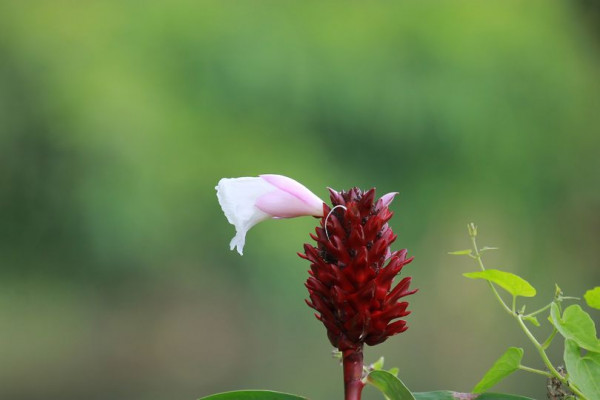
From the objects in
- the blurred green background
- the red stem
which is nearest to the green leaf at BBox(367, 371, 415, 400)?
the red stem

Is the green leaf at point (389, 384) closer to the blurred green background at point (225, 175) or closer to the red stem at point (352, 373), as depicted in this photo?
the red stem at point (352, 373)

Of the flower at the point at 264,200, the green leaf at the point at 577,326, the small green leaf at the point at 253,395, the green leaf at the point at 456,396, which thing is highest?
the flower at the point at 264,200

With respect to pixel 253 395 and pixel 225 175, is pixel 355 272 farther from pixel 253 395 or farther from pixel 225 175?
pixel 225 175

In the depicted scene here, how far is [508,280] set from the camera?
1.06 feet

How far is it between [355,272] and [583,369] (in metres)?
0.10

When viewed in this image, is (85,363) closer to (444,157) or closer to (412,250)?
(412,250)

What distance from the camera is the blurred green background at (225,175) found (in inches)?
77.5

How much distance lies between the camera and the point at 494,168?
2166 millimetres

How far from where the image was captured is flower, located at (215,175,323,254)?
288 millimetres

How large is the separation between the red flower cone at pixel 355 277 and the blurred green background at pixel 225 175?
1630 mm

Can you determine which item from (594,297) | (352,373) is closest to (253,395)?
(352,373)

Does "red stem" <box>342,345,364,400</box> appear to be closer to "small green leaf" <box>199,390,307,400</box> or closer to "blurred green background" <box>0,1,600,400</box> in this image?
"small green leaf" <box>199,390,307,400</box>

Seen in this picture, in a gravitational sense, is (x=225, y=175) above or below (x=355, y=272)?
above

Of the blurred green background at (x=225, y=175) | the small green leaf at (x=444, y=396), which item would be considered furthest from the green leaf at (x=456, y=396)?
the blurred green background at (x=225, y=175)
